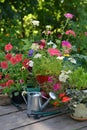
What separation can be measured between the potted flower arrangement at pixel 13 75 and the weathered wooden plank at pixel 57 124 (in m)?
0.42

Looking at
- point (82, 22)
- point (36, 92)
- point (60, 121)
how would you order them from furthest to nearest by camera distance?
point (82, 22) → point (36, 92) → point (60, 121)

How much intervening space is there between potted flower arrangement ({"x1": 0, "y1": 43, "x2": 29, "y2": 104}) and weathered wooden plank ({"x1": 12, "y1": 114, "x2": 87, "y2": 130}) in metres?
0.42

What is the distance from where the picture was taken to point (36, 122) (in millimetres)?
1904

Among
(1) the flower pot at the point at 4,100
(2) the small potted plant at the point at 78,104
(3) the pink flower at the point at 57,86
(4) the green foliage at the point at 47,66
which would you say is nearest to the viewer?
(2) the small potted plant at the point at 78,104

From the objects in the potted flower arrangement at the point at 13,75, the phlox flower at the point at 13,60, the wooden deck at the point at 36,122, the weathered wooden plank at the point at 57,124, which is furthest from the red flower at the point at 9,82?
the weathered wooden plank at the point at 57,124

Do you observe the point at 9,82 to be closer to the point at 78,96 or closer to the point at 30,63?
the point at 30,63

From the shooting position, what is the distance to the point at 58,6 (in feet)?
17.5

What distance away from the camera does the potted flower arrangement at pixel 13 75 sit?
227cm

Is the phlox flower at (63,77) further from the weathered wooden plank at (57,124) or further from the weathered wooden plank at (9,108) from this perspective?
the weathered wooden plank at (9,108)

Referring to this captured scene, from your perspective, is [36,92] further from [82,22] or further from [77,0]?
[77,0]

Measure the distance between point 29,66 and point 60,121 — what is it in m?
0.61

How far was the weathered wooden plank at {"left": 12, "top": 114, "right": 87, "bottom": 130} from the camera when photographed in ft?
5.92

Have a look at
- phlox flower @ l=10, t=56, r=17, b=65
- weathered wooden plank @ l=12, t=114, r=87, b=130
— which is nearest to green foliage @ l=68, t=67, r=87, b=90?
weathered wooden plank @ l=12, t=114, r=87, b=130

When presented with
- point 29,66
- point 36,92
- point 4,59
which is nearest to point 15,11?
point 4,59
